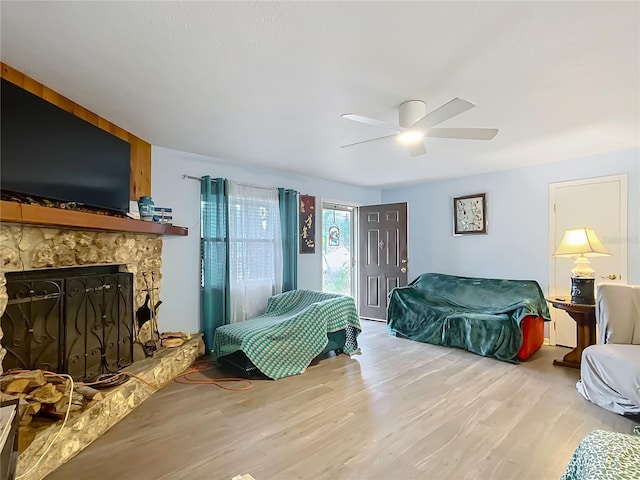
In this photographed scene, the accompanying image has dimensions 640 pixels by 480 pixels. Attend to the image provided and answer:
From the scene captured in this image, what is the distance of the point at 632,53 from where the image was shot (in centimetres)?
183

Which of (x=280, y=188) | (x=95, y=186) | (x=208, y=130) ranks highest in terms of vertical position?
(x=208, y=130)

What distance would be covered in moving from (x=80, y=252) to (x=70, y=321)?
19.4 inches

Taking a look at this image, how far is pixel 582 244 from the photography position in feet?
11.1

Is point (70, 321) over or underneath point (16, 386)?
over

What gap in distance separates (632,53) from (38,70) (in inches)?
135

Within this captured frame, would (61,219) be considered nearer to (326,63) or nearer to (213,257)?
(326,63)

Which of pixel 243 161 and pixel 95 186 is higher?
pixel 243 161

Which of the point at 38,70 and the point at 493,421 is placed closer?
the point at 38,70

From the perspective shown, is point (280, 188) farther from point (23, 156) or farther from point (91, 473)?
point (91, 473)

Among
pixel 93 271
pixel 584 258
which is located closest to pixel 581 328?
pixel 584 258

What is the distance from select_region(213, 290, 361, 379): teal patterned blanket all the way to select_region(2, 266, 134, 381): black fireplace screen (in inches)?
36.7

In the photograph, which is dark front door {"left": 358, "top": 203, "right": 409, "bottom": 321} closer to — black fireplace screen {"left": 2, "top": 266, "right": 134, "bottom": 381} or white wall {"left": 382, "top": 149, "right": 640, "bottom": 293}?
white wall {"left": 382, "top": 149, "right": 640, "bottom": 293}

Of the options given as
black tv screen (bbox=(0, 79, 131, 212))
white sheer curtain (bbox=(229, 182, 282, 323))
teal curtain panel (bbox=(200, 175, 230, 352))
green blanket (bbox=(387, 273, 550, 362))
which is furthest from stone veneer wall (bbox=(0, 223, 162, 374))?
green blanket (bbox=(387, 273, 550, 362))

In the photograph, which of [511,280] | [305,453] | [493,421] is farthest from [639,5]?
[511,280]
